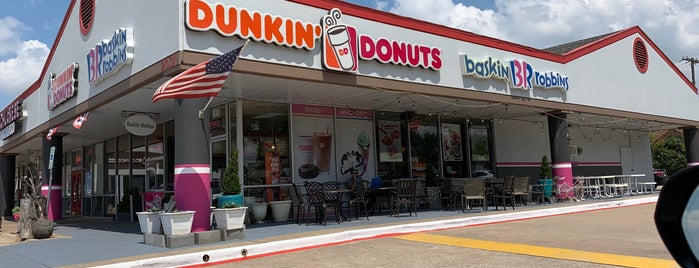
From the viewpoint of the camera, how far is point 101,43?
44.9ft

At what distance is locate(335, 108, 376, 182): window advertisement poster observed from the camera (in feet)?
53.5

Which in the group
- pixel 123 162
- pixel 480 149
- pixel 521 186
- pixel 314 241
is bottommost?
pixel 314 241

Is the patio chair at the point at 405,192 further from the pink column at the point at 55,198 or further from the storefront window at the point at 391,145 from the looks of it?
the pink column at the point at 55,198

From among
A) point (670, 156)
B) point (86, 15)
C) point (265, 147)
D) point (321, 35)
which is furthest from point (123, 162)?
point (670, 156)

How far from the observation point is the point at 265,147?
48.9ft

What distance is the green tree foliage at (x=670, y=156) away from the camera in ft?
129

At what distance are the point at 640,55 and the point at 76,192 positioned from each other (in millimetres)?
27094

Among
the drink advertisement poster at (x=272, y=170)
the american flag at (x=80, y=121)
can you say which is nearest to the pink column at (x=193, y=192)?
the drink advertisement poster at (x=272, y=170)

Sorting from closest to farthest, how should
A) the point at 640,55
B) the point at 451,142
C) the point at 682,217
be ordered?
the point at 682,217, the point at 451,142, the point at 640,55

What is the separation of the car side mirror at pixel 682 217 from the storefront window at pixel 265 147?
495 inches

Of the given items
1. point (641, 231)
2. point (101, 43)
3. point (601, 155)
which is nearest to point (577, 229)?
point (641, 231)

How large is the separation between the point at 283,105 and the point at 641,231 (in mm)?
9448

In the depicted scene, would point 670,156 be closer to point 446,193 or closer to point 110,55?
point 446,193

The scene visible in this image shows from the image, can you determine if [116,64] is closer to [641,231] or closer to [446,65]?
[446,65]
